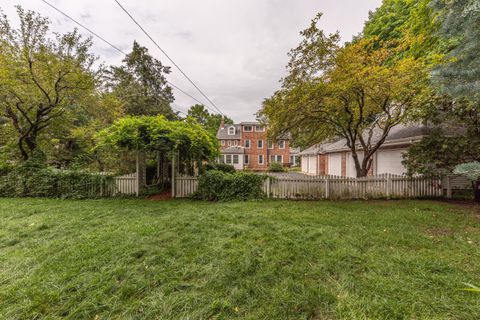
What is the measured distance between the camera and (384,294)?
222 centimetres

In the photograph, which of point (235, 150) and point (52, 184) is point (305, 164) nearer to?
point (235, 150)

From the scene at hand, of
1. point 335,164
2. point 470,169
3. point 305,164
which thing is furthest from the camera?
point 305,164

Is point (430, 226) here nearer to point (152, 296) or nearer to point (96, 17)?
point (152, 296)

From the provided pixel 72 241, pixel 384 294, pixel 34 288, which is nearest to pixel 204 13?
pixel 72 241

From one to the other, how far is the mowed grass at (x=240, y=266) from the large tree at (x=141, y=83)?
15674 millimetres

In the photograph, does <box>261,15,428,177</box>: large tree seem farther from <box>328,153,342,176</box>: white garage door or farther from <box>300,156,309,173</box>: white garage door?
<box>300,156,309,173</box>: white garage door

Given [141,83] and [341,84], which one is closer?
[341,84]

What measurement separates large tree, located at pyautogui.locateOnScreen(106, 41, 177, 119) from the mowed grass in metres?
15.7

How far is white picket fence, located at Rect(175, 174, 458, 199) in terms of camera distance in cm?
733

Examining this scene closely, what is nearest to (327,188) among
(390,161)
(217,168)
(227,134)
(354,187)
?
(354,187)

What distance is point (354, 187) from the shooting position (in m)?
7.35

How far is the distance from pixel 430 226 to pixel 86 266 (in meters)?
7.07

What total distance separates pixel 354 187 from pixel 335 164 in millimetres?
9547

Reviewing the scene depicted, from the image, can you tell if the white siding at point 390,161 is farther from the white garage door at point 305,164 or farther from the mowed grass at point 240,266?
the white garage door at point 305,164
